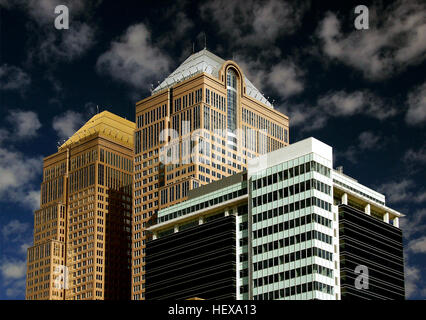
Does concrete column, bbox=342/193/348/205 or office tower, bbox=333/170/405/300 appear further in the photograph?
concrete column, bbox=342/193/348/205

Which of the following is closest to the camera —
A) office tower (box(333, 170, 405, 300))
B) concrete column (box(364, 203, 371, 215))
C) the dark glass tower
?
the dark glass tower

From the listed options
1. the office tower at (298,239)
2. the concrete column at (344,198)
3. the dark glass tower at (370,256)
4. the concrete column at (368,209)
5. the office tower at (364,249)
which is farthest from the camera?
the concrete column at (368,209)

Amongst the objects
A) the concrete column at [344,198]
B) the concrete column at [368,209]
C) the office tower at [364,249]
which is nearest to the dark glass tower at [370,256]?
the office tower at [364,249]

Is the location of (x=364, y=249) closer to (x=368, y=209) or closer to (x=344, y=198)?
(x=344, y=198)

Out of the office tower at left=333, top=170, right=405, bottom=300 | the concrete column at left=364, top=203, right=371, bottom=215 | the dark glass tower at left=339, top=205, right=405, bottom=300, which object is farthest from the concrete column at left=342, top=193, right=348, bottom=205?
the concrete column at left=364, top=203, right=371, bottom=215

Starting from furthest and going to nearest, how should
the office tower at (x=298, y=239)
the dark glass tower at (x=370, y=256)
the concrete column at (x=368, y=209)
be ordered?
the concrete column at (x=368, y=209) < the dark glass tower at (x=370, y=256) < the office tower at (x=298, y=239)

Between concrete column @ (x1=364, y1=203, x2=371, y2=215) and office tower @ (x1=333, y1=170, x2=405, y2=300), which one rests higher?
Result: concrete column @ (x1=364, y1=203, x2=371, y2=215)

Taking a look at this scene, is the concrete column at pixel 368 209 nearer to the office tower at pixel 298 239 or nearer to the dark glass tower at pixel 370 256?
the office tower at pixel 298 239

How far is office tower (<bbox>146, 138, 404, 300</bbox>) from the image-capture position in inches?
6796

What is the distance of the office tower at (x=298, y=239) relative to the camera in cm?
17262

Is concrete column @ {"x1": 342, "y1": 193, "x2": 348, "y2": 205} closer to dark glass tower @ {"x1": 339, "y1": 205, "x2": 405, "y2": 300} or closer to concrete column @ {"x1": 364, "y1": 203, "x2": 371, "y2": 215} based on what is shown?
dark glass tower @ {"x1": 339, "y1": 205, "x2": 405, "y2": 300}

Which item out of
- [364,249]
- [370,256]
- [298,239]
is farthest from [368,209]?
[298,239]

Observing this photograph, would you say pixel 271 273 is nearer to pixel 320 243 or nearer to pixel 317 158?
pixel 320 243

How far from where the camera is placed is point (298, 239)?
17375 centimetres
